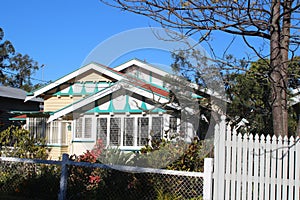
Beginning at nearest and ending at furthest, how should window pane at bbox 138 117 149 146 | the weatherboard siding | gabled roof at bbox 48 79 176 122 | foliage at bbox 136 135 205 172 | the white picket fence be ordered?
1. the white picket fence
2. foliage at bbox 136 135 205 172
3. gabled roof at bbox 48 79 176 122
4. window pane at bbox 138 117 149 146
5. the weatherboard siding

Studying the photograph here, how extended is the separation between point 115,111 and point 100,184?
A: 6.69 metres

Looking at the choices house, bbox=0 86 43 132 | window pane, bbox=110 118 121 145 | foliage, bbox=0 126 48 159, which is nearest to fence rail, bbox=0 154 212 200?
foliage, bbox=0 126 48 159

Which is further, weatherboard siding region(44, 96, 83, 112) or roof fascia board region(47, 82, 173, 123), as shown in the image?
weatherboard siding region(44, 96, 83, 112)

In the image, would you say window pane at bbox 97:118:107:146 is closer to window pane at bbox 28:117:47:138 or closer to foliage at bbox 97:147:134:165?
window pane at bbox 28:117:47:138

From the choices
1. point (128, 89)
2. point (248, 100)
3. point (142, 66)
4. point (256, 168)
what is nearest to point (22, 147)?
point (128, 89)

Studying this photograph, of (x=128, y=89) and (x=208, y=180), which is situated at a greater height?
(x=128, y=89)

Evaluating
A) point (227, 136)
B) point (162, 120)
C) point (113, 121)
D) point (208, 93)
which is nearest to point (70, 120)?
point (113, 121)

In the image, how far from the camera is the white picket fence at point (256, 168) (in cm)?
647

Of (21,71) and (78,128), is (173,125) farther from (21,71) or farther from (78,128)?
(21,71)

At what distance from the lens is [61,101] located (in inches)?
Answer: 731

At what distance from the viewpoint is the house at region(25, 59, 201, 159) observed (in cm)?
1365

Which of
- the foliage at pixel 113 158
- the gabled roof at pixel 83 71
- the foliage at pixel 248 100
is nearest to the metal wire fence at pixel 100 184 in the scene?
the foliage at pixel 113 158

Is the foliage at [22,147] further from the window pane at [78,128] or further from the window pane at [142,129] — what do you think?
the window pane at [142,129]

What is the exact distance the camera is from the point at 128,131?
15.0 metres
